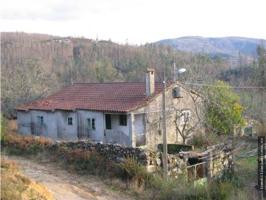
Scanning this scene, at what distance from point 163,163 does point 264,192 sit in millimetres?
3977

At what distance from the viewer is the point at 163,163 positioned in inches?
664

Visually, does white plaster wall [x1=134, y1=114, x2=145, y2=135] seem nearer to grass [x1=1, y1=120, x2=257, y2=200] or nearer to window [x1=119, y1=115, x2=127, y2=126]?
window [x1=119, y1=115, x2=127, y2=126]

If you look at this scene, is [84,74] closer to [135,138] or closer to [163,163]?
[135,138]

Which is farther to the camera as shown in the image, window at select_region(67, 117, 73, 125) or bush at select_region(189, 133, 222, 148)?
window at select_region(67, 117, 73, 125)

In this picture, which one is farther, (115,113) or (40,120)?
(40,120)

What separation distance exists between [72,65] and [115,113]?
52.3 metres

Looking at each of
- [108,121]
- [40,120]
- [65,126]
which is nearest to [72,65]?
[40,120]

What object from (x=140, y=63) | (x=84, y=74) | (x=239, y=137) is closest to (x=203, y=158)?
(x=239, y=137)

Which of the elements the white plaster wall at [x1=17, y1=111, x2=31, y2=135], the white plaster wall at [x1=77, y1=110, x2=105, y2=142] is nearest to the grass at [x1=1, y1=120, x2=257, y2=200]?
the white plaster wall at [x1=77, y1=110, x2=105, y2=142]

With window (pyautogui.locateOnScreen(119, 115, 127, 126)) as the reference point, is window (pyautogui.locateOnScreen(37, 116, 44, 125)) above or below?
below

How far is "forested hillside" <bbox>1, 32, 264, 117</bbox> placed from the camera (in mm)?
52500

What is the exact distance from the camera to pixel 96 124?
26969mm

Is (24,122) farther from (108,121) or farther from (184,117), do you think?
(184,117)

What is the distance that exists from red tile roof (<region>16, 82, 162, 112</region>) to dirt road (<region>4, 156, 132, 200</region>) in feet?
25.8
